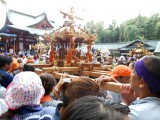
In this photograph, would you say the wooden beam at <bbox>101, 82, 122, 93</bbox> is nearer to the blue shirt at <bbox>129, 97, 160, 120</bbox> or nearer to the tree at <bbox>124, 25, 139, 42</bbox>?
the blue shirt at <bbox>129, 97, 160, 120</bbox>

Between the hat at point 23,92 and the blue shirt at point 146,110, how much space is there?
71 centimetres

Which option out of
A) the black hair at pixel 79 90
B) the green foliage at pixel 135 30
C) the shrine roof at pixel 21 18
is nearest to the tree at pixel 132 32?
the green foliage at pixel 135 30

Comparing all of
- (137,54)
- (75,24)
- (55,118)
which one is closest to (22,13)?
(137,54)

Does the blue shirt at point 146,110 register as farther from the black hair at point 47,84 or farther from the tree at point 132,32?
the tree at point 132,32

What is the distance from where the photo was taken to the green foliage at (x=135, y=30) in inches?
1639

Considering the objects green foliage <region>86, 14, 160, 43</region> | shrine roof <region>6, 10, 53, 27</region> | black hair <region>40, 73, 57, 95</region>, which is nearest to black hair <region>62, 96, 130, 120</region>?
black hair <region>40, 73, 57, 95</region>

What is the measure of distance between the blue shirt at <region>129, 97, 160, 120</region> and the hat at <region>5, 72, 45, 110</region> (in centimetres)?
71

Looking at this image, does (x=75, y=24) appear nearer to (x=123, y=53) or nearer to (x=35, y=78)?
(x=35, y=78)

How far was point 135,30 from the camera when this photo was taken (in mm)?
42938

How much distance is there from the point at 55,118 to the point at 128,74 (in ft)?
4.74

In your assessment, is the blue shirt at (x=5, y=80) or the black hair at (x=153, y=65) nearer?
the black hair at (x=153, y=65)

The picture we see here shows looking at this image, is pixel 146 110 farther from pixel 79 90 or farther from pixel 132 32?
pixel 132 32

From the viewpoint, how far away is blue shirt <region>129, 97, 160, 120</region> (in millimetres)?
1354

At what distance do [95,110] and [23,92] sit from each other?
87 cm
